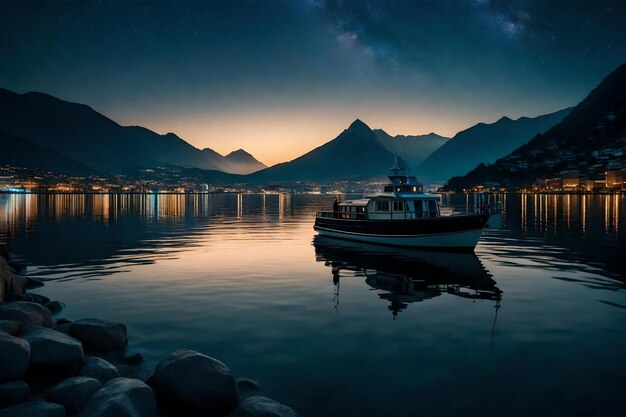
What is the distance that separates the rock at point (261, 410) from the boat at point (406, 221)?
2586cm

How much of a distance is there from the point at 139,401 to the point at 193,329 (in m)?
6.65

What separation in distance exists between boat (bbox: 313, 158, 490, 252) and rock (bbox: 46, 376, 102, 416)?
27.2 metres

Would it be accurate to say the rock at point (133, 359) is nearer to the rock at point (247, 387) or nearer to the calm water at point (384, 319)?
the calm water at point (384, 319)

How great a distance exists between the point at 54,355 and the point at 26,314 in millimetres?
2854

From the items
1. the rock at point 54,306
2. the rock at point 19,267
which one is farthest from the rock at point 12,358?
the rock at point 19,267

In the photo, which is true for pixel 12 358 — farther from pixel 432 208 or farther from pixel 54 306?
pixel 432 208

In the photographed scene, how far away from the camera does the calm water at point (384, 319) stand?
982 centimetres

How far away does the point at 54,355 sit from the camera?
9.53 meters

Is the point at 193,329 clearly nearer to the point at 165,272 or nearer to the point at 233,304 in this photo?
the point at 233,304

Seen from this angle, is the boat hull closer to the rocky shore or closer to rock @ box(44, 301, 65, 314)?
rock @ box(44, 301, 65, 314)

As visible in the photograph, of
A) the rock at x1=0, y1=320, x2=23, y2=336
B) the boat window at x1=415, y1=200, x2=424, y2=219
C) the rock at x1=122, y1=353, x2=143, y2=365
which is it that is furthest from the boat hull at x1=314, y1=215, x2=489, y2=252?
the rock at x1=0, y1=320, x2=23, y2=336

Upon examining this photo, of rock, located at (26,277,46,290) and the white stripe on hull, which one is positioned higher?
the white stripe on hull

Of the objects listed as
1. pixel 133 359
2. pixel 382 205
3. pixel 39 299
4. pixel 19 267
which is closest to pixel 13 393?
pixel 133 359

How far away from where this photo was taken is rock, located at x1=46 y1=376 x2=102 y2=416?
8.11 meters
